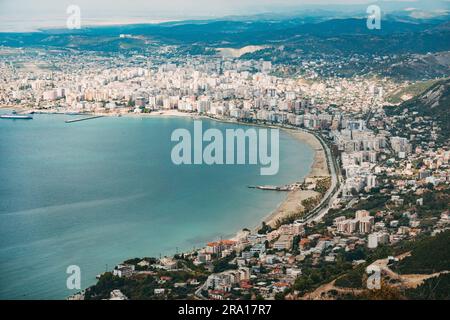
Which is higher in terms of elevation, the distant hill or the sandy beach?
the distant hill

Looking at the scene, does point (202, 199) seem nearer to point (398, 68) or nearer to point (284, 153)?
point (284, 153)

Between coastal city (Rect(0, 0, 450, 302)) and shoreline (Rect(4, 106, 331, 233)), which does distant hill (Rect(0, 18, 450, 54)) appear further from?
shoreline (Rect(4, 106, 331, 233))

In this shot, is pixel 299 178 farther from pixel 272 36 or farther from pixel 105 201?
pixel 272 36

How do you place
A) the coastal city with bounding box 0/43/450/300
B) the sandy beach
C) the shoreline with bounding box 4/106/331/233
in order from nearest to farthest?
the coastal city with bounding box 0/43/450/300, the sandy beach, the shoreline with bounding box 4/106/331/233

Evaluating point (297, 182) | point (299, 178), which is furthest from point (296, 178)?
point (297, 182)

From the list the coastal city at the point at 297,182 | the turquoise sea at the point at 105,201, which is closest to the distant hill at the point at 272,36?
the coastal city at the point at 297,182

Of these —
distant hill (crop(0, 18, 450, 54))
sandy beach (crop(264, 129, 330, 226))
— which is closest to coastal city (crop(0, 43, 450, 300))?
sandy beach (crop(264, 129, 330, 226))
